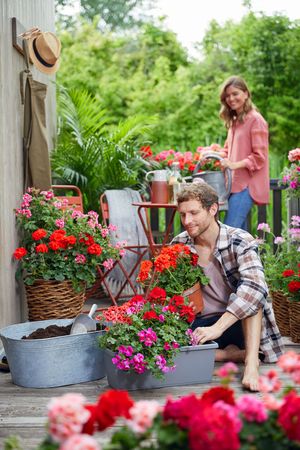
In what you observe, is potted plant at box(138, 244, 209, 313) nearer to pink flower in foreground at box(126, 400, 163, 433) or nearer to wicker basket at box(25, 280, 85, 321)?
wicker basket at box(25, 280, 85, 321)

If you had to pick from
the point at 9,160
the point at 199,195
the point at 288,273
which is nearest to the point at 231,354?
the point at 288,273

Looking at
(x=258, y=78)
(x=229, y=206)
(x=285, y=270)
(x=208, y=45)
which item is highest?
(x=208, y=45)

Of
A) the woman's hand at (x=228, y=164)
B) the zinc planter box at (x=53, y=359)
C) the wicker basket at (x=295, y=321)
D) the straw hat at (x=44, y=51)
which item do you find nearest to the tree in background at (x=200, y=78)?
the woman's hand at (x=228, y=164)

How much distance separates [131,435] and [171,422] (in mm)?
70

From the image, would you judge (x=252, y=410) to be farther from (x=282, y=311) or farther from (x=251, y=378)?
(x=282, y=311)

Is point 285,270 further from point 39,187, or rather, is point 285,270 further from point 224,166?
point 39,187

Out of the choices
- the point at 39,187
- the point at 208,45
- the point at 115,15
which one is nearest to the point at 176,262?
the point at 39,187

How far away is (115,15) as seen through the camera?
43.6 feet

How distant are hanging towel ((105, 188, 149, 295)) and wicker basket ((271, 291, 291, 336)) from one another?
52.8 inches

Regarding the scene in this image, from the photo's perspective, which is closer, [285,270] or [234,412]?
[234,412]

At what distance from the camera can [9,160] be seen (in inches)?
154

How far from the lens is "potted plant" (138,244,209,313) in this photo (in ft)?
10.3

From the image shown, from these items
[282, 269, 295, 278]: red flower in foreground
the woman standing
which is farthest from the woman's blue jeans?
[282, 269, 295, 278]: red flower in foreground

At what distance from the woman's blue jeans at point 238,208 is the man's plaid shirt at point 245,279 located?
162 centimetres
